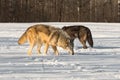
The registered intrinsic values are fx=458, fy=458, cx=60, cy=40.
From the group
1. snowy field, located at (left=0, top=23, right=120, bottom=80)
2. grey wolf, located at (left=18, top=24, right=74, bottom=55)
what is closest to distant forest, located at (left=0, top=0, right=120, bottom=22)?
grey wolf, located at (left=18, top=24, right=74, bottom=55)

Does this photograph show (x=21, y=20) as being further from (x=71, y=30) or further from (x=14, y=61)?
(x=14, y=61)

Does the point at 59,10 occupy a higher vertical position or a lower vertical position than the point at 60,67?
higher

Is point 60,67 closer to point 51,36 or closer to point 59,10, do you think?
point 51,36

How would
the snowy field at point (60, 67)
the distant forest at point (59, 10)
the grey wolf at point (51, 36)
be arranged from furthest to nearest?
the distant forest at point (59, 10), the grey wolf at point (51, 36), the snowy field at point (60, 67)

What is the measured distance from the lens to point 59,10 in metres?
39.3

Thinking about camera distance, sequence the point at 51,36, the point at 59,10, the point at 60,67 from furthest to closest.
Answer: the point at 59,10, the point at 51,36, the point at 60,67

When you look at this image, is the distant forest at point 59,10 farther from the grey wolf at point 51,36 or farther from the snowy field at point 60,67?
the snowy field at point 60,67

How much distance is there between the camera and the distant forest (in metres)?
39.2

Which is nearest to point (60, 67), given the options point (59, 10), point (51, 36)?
point (51, 36)

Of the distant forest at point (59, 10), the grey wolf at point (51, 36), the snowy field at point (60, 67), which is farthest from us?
the distant forest at point (59, 10)

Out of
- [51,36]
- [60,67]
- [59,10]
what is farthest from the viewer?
[59,10]

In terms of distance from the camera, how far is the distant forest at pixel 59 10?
39156 millimetres

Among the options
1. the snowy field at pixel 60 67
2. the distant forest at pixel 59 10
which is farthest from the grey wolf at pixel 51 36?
the distant forest at pixel 59 10

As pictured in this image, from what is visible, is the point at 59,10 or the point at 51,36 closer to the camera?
the point at 51,36
